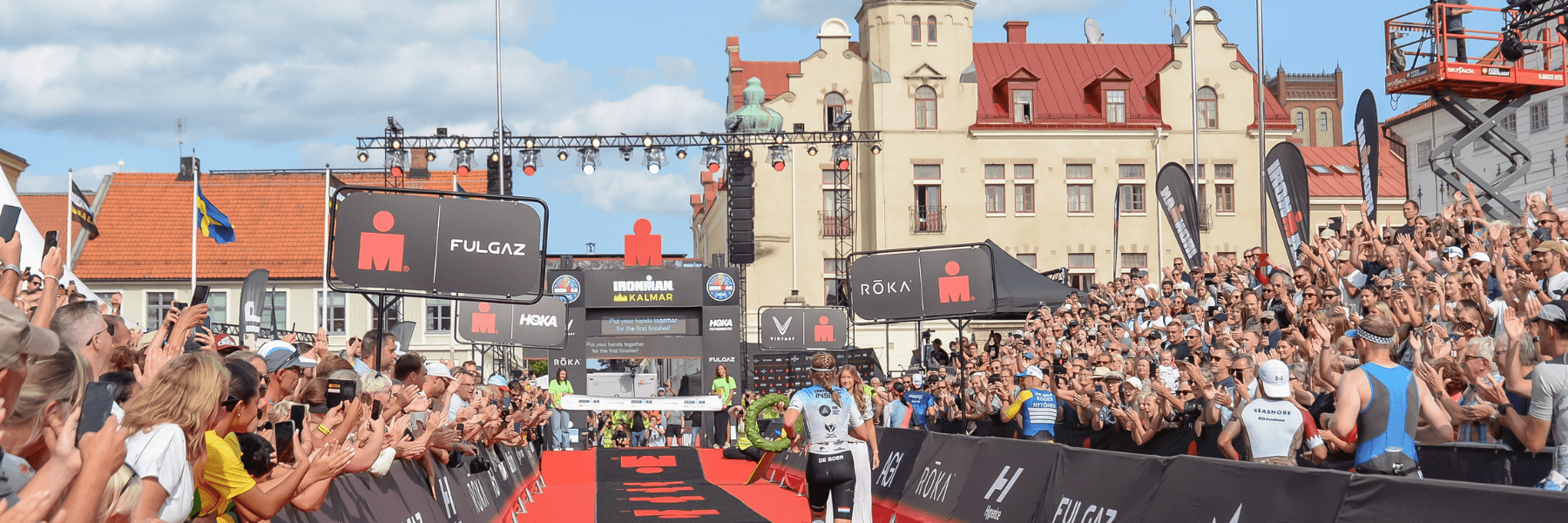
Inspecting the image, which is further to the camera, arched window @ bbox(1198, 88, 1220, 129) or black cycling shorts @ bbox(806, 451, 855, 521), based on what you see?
arched window @ bbox(1198, 88, 1220, 129)

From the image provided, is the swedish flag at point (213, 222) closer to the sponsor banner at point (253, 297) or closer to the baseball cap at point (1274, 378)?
the sponsor banner at point (253, 297)

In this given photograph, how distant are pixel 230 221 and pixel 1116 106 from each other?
35.7m

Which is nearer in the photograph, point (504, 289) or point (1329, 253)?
point (504, 289)

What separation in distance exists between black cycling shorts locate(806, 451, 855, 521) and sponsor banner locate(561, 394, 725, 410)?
16.6 metres

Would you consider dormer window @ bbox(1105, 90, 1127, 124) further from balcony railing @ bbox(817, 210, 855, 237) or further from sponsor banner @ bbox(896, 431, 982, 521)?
sponsor banner @ bbox(896, 431, 982, 521)

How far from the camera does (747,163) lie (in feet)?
118

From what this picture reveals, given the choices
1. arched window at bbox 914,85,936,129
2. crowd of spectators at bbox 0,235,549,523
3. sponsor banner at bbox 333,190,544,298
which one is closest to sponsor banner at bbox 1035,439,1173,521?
crowd of spectators at bbox 0,235,549,523

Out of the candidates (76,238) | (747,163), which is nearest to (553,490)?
(747,163)

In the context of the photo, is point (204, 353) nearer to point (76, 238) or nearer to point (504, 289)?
point (504, 289)

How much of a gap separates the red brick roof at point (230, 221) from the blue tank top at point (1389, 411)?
5526cm

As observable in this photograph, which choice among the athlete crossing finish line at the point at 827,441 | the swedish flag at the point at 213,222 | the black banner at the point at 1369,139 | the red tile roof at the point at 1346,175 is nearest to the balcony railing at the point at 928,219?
the red tile roof at the point at 1346,175

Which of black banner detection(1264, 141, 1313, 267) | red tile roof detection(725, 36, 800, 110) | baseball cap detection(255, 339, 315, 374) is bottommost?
baseball cap detection(255, 339, 315, 374)

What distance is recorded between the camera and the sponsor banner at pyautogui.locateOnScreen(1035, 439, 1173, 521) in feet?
27.0

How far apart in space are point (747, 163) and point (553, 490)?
17585 mm
